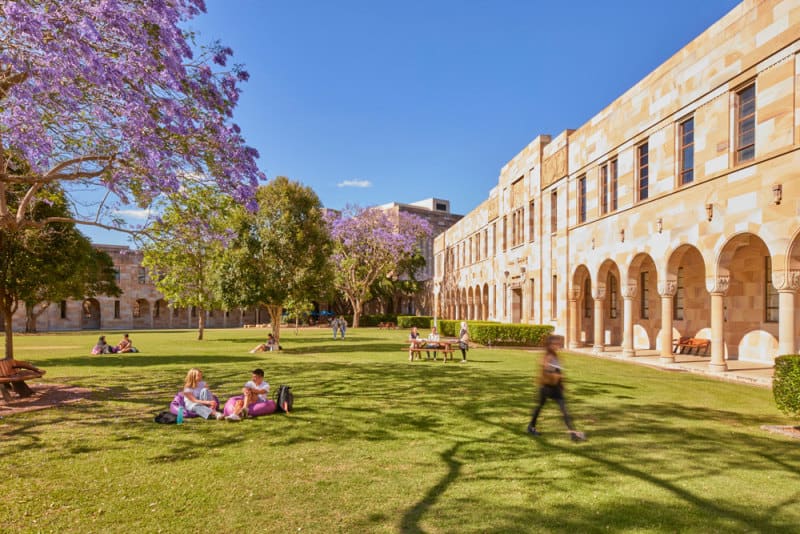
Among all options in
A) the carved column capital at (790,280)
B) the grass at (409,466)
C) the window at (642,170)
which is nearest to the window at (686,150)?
the window at (642,170)

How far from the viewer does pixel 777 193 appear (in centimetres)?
1270

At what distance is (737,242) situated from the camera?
14758 mm

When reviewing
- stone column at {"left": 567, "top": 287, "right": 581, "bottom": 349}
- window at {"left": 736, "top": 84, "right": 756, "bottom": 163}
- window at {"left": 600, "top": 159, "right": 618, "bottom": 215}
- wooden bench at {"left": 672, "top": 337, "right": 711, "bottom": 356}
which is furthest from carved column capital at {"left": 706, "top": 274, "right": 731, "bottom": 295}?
stone column at {"left": 567, "top": 287, "right": 581, "bottom": 349}

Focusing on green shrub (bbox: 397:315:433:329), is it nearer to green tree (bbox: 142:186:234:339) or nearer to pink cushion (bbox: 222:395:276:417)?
green tree (bbox: 142:186:234:339)

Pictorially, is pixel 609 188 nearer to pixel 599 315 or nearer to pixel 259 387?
pixel 599 315

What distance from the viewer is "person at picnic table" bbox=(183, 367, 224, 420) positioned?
904 cm

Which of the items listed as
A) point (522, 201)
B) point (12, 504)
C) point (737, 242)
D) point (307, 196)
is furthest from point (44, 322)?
point (737, 242)

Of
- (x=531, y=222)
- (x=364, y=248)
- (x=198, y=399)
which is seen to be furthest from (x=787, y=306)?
(x=364, y=248)

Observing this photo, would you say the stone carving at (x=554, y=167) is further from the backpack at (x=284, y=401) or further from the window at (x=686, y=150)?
the backpack at (x=284, y=401)

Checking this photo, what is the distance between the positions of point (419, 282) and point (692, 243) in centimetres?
4955

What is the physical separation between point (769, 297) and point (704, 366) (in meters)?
3.29

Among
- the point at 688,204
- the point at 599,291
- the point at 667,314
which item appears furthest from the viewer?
the point at 599,291

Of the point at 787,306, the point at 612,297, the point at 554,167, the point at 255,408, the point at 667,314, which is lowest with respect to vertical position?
the point at 255,408

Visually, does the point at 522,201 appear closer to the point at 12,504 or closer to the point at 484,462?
the point at 484,462
